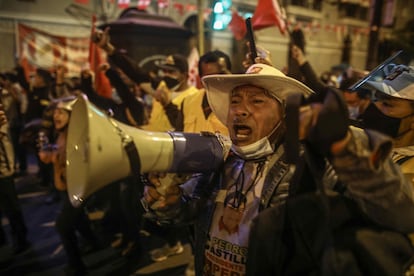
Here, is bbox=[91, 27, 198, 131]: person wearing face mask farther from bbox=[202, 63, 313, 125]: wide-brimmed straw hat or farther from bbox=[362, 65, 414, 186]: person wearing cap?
bbox=[362, 65, 414, 186]: person wearing cap

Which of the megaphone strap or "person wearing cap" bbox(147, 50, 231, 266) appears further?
"person wearing cap" bbox(147, 50, 231, 266)

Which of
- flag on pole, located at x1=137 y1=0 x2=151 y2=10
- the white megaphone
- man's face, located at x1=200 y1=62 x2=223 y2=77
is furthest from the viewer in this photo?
flag on pole, located at x1=137 y1=0 x2=151 y2=10

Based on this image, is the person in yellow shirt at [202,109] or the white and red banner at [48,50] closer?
Result: the person in yellow shirt at [202,109]

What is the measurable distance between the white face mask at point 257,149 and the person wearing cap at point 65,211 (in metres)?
2.16

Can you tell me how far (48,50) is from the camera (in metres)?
10.5

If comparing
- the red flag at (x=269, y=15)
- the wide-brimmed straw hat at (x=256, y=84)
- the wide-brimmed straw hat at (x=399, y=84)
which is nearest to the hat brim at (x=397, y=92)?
the wide-brimmed straw hat at (x=399, y=84)

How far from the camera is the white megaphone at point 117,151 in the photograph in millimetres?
1198

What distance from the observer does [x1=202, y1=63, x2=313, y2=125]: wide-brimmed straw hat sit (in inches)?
60.1

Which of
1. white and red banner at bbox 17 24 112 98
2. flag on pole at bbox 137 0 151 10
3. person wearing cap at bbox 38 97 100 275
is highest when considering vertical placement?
flag on pole at bbox 137 0 151 10

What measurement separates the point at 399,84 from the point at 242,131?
106 cm

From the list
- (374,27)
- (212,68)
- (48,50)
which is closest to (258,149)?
(212,68)

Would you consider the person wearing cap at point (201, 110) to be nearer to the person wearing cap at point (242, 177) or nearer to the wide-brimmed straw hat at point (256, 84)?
the wide-brimmed straw hat at point (256, 84)

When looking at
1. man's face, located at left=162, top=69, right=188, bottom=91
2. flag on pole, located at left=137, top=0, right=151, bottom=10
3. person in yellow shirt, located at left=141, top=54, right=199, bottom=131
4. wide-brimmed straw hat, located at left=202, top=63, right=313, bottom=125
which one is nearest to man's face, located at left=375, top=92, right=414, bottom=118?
wide-brimmed straw hat, located at left=202, top=63, right=313, bottom=125

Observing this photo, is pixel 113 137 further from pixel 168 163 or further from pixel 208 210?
pixel 208 210
